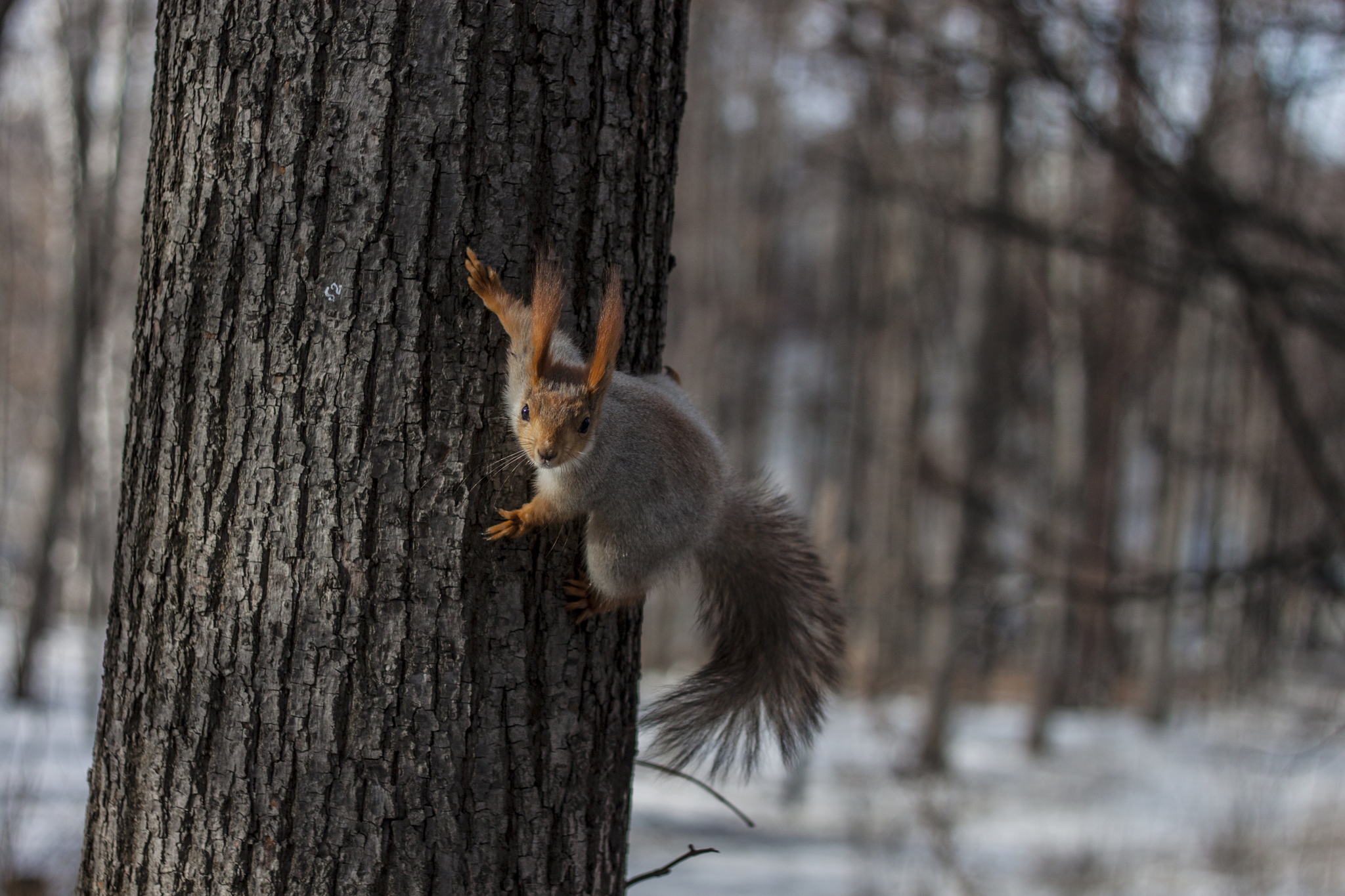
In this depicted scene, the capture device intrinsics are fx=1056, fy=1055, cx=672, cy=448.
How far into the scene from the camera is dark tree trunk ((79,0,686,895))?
4.29 ft

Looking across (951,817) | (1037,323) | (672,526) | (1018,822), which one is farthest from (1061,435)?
(672,526)

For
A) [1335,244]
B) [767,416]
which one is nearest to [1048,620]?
[1335,244]

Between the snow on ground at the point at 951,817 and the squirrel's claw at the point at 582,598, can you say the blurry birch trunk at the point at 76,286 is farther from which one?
the squirrel's claw at the point at 582,598

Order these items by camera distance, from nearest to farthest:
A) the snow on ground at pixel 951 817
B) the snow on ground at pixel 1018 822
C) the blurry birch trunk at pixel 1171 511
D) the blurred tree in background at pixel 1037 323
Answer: the blurred tree in background at pixel 1037 323
the snow on ground at pixel 951 817
the snow on ground at pixel 1018 822
the blurry birch trunk at pixel 1171 511

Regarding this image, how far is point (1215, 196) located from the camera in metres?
4.04

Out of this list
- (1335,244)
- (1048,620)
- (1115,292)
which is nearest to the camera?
(1335,244)

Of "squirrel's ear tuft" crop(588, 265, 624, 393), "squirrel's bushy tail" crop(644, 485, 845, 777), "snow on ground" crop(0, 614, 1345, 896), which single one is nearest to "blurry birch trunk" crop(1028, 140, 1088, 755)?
"snow on ground" crop(0, 614, 1345, 896)

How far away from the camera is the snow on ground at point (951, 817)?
542 centimetres

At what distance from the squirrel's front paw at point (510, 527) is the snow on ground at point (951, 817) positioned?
307 cm

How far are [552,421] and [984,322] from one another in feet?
34.4

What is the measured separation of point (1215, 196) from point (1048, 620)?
786cm

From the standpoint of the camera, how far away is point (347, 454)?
131 centimetres

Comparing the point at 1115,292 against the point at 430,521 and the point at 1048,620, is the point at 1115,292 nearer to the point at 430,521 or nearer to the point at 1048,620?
the point at 1048,620

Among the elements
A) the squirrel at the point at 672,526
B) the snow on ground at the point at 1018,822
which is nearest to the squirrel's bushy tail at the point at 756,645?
the squirrel at the point at 672,526
